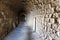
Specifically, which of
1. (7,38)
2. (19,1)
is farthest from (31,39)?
(19,1)

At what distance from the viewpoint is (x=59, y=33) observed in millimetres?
1669

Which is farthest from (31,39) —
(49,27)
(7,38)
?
(49,27)

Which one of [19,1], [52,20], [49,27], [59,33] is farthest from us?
[19,1]

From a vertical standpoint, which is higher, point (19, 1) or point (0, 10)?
point (19, 1)

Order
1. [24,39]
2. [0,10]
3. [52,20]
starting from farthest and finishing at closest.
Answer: [24,39] < [0,10] < [52,20]

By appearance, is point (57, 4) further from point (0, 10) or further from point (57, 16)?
point (0, 10)

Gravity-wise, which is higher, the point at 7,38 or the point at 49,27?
the point at 49,27

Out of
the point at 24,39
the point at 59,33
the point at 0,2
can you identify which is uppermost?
the point at 0,2

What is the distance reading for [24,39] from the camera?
3193 mm

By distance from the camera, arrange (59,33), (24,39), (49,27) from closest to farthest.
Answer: (59,33) → (49,27) → (24,39)

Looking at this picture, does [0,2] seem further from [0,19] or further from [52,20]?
[52,20]

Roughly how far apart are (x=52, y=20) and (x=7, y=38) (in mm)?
1826

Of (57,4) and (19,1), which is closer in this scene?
(57,4)

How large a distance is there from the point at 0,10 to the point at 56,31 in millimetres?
1784
